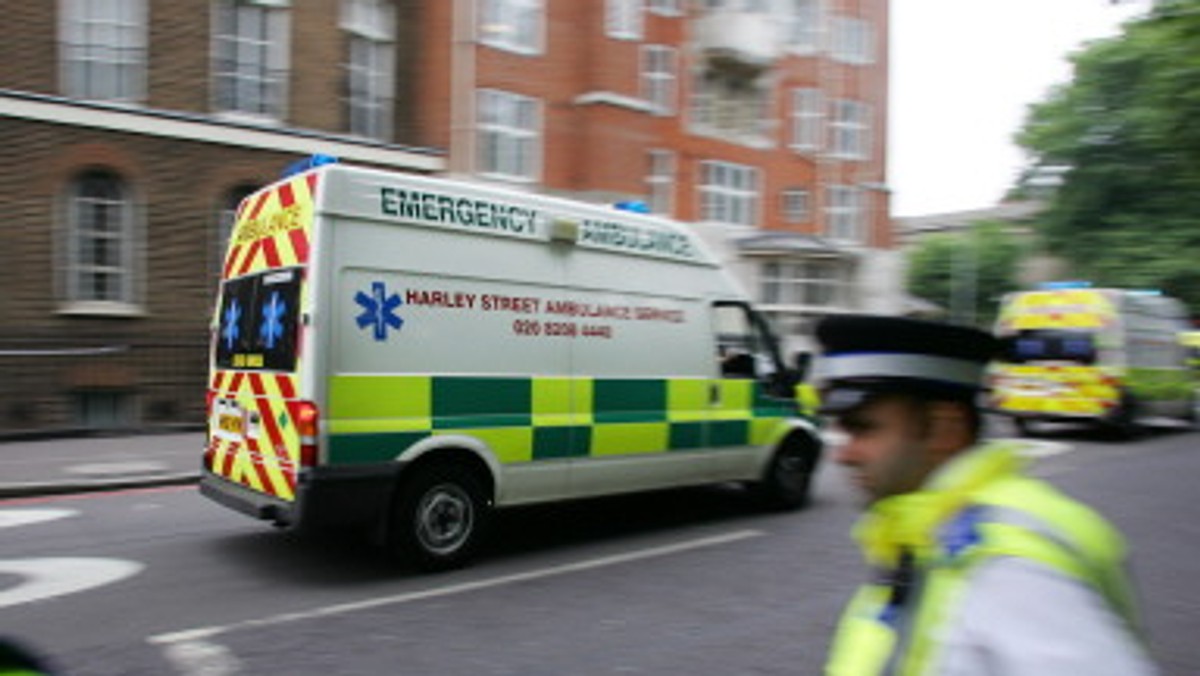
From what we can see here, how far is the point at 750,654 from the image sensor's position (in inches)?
175

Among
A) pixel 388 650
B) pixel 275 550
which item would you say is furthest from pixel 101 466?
pixel 388 650

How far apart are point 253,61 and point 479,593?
14218 mm

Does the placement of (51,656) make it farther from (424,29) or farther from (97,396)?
(424,29)

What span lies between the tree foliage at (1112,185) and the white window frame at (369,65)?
18899mm

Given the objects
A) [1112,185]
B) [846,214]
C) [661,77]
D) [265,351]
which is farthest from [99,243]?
[1112,185]

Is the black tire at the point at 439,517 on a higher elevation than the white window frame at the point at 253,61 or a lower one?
lower

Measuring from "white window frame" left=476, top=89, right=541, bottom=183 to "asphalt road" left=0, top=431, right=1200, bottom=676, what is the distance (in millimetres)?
14167

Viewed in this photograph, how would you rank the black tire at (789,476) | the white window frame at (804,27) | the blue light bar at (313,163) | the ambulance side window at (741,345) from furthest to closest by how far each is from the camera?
the white window frame at (804,27)
the black tire at (789,476)
the ambulance side window at (741,345)
the blue light bar at (313,163)

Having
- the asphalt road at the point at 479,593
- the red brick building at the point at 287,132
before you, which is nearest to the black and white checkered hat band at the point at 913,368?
the asphalt road at the point at 479,593

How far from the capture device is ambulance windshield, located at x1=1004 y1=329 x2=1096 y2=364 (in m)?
14.6

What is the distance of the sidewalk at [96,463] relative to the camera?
905cm

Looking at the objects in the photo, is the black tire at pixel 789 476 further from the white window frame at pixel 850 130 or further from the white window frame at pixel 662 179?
the white window frame at pixel 850 130

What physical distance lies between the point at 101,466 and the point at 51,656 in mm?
6594

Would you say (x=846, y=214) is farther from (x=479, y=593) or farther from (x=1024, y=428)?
(x=479, y=593)
